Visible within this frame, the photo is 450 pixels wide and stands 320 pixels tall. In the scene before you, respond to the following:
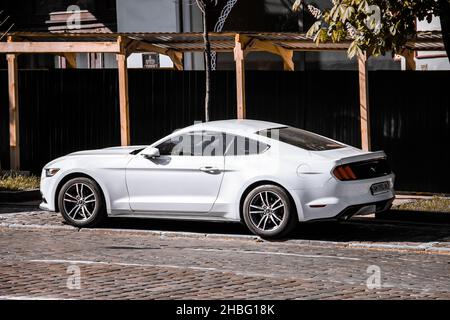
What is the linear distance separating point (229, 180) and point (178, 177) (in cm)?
72

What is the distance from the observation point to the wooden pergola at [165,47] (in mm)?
17844

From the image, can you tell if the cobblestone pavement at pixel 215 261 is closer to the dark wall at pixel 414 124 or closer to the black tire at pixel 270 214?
the black tire at pixel 270 214

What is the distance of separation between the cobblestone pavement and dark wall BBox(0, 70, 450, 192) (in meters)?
3.25

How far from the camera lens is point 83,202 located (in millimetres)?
14609

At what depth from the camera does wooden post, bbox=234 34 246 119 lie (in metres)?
18.1

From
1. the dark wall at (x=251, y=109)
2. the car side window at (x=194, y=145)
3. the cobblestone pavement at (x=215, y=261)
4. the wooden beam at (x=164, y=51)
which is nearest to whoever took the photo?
the cobblestone pavement at (x=215, y=261)

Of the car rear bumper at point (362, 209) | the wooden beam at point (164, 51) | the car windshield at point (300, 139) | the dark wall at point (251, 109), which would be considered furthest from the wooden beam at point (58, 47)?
the car rear bumper at point (362, 209)

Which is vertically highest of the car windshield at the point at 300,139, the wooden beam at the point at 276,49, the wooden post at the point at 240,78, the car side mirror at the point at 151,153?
the wooden beam at the point at 276,49

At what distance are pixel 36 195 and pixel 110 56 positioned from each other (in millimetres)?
7243

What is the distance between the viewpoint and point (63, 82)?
2031 cm

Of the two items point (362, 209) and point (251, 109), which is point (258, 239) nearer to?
point (362, 209)

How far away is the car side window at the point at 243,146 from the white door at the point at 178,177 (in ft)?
0.58
